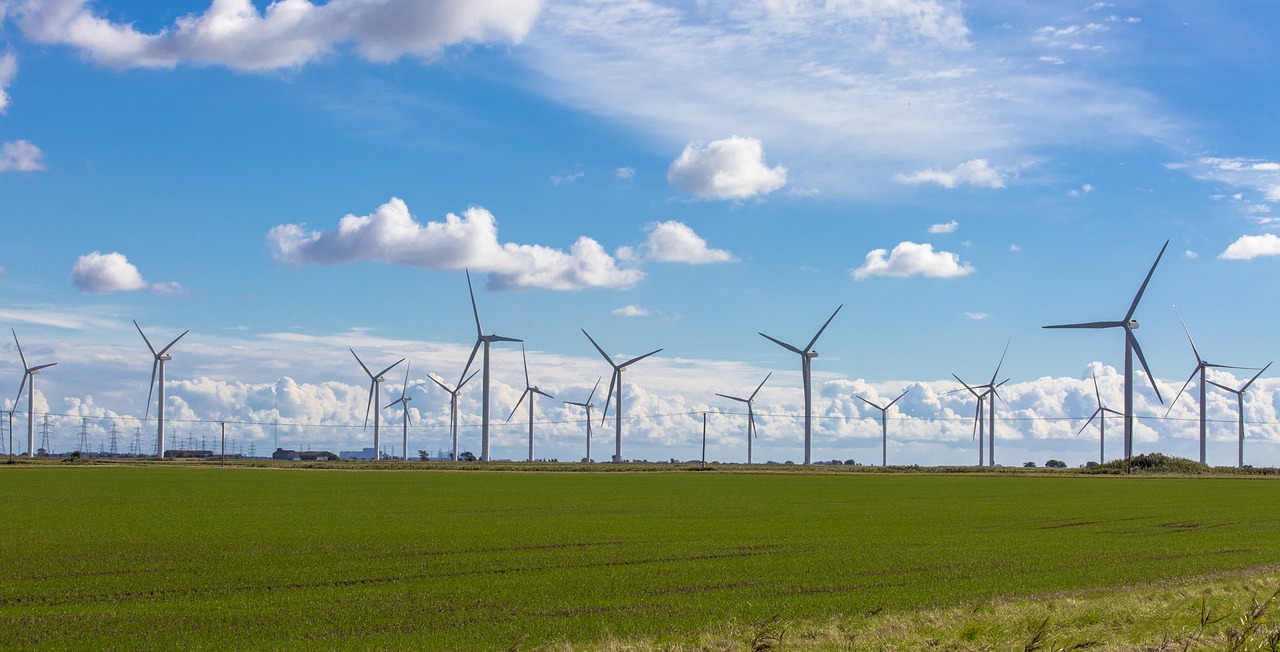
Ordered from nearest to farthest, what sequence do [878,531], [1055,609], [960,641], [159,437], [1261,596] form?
[960,641], [1055,609], [1261,596], [878,531], [159,437]

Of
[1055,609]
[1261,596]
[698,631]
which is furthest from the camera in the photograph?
[1261,596]

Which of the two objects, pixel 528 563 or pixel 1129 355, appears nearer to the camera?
pixel 528 563

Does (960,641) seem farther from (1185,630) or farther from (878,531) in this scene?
(878,531)

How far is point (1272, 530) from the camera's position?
46.2 meters

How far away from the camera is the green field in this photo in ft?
70.1

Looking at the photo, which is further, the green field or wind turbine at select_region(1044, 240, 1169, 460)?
wind turbine at select_region(1044, 240, 1169, 460)

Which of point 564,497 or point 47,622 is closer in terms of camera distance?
point 47,622

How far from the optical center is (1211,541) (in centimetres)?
4059

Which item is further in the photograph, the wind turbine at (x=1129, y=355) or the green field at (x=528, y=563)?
the wind turbine at (x=1129, y=355)

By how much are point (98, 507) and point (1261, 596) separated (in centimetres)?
4987

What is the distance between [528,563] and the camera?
31.6 meters

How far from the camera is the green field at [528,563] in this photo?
21.4 meters

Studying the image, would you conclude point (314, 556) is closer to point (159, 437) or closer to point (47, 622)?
point (47, 622)

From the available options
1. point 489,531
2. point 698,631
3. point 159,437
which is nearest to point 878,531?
point 489,531
